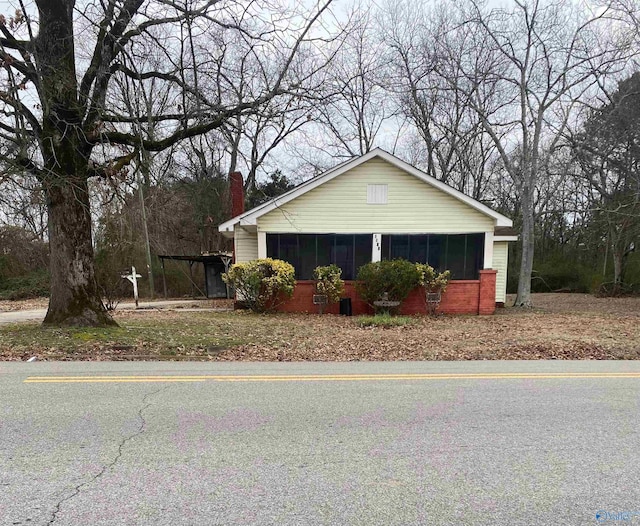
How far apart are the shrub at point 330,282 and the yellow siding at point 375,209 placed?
5.21 ft

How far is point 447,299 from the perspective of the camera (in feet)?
52.7

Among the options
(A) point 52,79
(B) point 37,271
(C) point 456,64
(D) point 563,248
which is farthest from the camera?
(D) point 563,248

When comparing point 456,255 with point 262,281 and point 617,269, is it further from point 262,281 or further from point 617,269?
point 617,269

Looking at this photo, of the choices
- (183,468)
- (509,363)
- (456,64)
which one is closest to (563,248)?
(456,64)

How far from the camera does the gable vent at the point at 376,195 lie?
1598 cm

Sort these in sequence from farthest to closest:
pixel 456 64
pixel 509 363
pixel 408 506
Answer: pixel 456 64
pixel 509 363
pixel 408 506

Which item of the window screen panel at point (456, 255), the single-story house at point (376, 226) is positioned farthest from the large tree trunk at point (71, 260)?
the window screen panel at point (456, 255)

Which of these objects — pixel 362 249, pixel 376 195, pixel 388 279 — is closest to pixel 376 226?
pixel 362 249

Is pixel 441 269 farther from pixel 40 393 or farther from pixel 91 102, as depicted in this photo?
pixel 40 393

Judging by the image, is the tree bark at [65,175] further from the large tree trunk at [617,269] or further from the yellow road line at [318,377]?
the large tree trunk at [617,269]

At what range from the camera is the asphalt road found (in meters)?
2.81

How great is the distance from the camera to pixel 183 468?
11.0ft

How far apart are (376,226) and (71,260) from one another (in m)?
10.1

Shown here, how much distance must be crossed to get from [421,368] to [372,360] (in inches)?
45.8
